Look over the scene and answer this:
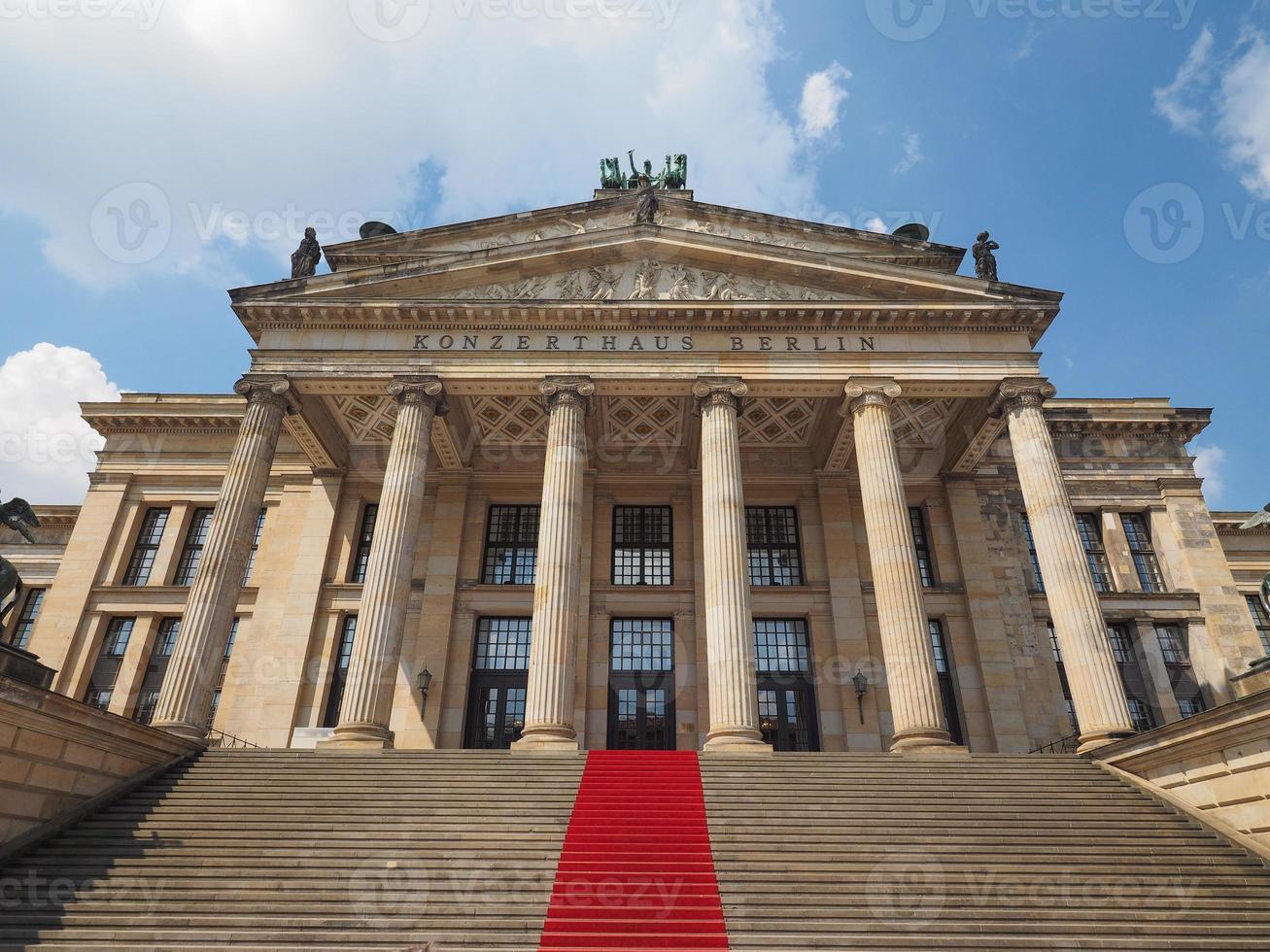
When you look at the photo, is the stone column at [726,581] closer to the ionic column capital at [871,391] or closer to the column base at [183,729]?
the ionic column capital at [871,391]

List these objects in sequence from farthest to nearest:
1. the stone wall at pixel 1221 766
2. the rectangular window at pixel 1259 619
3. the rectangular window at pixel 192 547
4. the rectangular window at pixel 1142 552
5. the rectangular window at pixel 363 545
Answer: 1. the rectangular window at pixel 1259 619
2. the rectangular window at pixel 1142 552
3. the rectangular window at pixel 192 547
4. the rectangular window at pixel 363 545
5. the stone wall at pixel 1221 766

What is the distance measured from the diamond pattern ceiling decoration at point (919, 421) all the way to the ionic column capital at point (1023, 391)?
3.17 metres

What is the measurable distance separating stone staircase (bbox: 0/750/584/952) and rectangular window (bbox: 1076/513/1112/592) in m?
23.7

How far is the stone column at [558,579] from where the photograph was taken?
1983cm

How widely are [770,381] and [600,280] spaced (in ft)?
22.4

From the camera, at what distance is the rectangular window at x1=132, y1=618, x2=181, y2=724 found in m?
27.5

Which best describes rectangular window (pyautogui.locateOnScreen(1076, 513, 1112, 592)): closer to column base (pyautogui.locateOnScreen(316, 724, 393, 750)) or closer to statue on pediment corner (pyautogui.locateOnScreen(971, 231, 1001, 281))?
statue on pediment corner (pyautogui.locateOnScreen(971, 231, 1001, 281))

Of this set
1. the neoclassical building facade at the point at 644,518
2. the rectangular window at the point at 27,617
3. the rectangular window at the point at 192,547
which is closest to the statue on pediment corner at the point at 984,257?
the neoclassical building facade at the point at 644,518

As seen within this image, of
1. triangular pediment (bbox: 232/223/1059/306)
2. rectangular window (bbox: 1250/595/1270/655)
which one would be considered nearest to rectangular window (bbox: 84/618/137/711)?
rectangular window (bbox: 1250/595/1270/655)

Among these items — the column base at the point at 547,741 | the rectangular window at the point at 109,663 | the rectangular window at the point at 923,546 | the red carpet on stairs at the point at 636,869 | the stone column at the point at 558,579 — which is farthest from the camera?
the rectangular window at the point at 923,546

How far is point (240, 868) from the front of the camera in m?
13.2

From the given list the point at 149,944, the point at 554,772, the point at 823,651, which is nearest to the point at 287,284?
the point at 554,772

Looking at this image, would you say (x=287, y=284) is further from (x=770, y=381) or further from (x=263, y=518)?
(x=770, y=381)

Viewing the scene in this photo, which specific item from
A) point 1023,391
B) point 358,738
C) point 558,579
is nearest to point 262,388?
point 558,579
